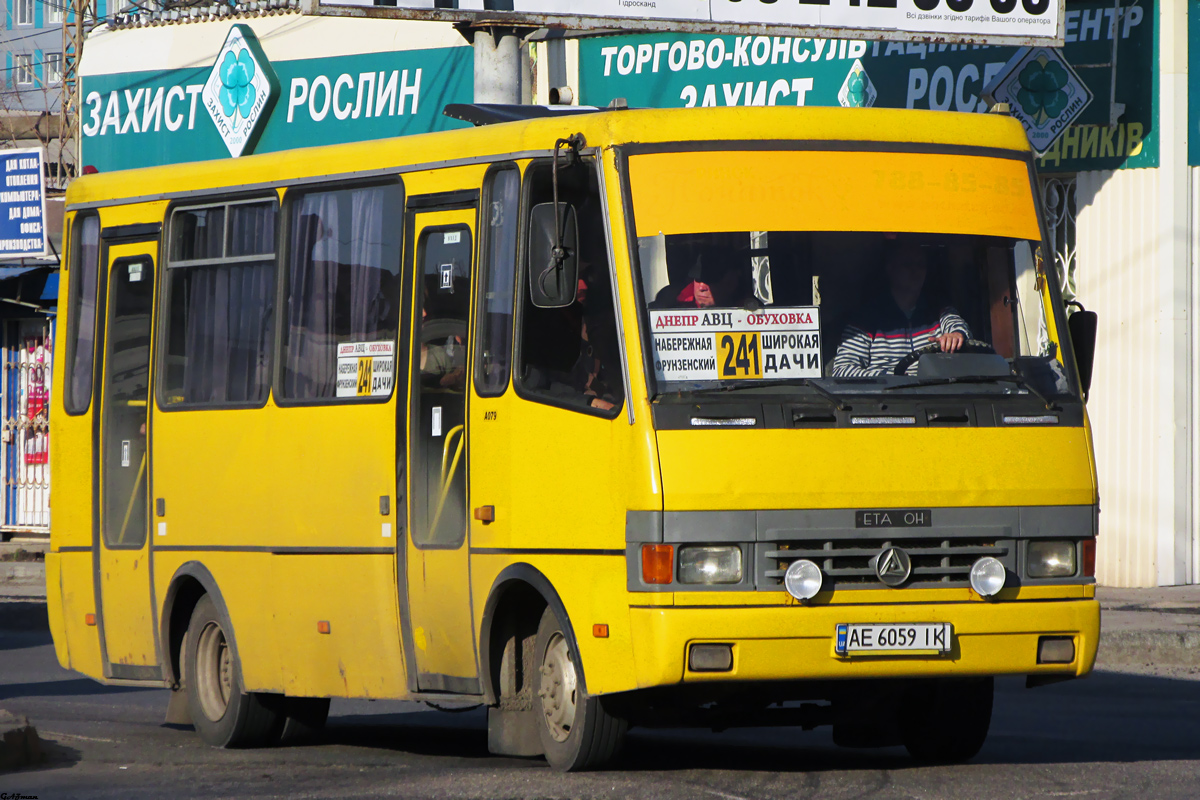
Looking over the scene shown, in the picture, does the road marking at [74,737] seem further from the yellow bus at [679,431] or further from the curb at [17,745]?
the yellow bus at [679,431]

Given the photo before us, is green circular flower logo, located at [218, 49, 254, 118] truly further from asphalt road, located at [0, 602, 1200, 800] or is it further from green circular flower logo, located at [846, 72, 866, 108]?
asphalt road, located at [0, 602, 1200, 800]

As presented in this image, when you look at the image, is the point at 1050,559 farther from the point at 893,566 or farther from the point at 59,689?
the point at 59,689

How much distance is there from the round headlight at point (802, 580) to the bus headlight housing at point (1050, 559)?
35.1 inches

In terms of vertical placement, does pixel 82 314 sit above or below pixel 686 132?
below

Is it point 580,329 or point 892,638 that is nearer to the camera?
point 892,638

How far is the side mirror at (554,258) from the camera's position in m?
7.75

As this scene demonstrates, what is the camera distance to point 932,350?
7.77 m

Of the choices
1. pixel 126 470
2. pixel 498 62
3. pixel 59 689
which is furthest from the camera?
pixel 498 62

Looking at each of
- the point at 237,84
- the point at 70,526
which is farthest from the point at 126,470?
the point at 237,84

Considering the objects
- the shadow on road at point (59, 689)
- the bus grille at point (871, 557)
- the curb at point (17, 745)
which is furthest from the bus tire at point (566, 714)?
the shadow on road at point (59, 689)

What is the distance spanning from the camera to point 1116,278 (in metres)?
16.1

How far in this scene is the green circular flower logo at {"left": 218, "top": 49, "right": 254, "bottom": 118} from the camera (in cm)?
2186

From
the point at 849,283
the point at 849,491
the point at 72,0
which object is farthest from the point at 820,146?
the point at 72,0

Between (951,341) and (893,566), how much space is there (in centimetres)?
96
